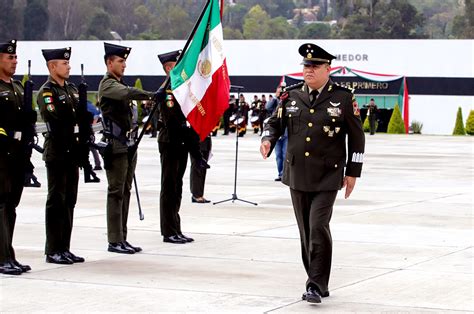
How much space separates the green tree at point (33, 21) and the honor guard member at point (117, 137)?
4275 inches

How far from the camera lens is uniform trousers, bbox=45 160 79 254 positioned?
9992 mm

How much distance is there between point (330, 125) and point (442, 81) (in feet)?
166

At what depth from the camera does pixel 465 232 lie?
12.9 metres

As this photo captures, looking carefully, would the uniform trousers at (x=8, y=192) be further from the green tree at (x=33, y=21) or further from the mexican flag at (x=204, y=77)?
the green tree at (x=33, y=21)

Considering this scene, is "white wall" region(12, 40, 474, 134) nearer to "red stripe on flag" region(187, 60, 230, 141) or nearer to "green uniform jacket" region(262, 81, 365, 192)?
"red stripe on flag" region(187, 60, 230, 141)

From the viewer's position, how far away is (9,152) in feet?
Answer: 30.5

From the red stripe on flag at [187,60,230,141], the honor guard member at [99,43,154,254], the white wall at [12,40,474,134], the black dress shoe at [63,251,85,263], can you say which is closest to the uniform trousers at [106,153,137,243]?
the honor guard member at [99,43,154,254]

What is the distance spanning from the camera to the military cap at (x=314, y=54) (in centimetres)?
841

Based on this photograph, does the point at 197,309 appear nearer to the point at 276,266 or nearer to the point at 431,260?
the point at 276,266

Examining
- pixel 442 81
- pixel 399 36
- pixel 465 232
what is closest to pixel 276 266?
pixel 465 232

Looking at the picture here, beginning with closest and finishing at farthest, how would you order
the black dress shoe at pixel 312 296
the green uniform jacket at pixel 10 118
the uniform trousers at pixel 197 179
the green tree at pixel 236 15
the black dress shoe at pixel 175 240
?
the black dress shoe at pixel 312 296
the green uniform jacket at pixel 10 118
the black dress shoe at pixel 175 240
the uniform trousers at pixel 197 179
the green tree at pixel 236 15

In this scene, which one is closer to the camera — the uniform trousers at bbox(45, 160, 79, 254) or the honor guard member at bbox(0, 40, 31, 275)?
the honor guard member at bbox(0, 40, 31, 275)

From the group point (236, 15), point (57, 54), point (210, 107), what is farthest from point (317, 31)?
point (57, 54)

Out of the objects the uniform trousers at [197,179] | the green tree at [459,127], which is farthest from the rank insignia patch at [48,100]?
the green tree at [459,127]
